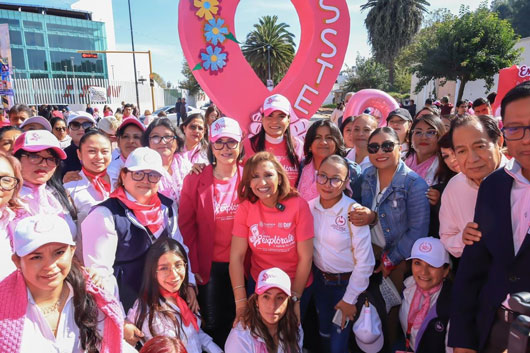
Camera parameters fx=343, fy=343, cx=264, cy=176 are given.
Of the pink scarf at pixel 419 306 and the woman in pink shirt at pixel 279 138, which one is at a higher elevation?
the woman in pink shirt at pixel 279 138

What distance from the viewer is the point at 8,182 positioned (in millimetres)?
2238

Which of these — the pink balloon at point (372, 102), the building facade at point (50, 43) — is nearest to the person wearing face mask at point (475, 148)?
the pink balloon at point (372, 102)

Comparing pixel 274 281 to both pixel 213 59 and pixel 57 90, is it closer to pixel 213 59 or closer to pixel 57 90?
pixel 213 59

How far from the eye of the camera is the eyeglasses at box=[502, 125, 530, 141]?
1.52m

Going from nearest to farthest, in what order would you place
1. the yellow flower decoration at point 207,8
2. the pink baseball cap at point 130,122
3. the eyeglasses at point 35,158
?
the eyeglasses at point 35,158 → the pink baseball cap at point 130,122 → the yellow flower decoration at point 207,8

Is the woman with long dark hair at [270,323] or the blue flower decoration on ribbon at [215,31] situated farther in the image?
the blue flower decoration on ribbon at [215,31]

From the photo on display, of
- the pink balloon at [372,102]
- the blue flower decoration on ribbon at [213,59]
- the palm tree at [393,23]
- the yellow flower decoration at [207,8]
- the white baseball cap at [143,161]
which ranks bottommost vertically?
the white baseball cap at [143,161]

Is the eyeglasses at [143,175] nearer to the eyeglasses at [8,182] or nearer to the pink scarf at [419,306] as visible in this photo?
the eyeglasses at [8,182]

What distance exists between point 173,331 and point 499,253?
2100 millimetres

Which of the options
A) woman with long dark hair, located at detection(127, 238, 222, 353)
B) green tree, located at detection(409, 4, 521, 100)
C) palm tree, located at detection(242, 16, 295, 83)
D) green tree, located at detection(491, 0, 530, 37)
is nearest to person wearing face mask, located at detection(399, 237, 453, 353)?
woman with long dark hair, located at detection(127, 238, 222, 353)

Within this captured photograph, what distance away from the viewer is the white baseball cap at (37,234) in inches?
68.1

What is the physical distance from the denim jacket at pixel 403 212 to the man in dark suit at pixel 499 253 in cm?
84

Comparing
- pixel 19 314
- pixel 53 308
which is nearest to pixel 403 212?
pixel 53 308

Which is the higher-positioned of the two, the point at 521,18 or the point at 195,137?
the point at 521,18
